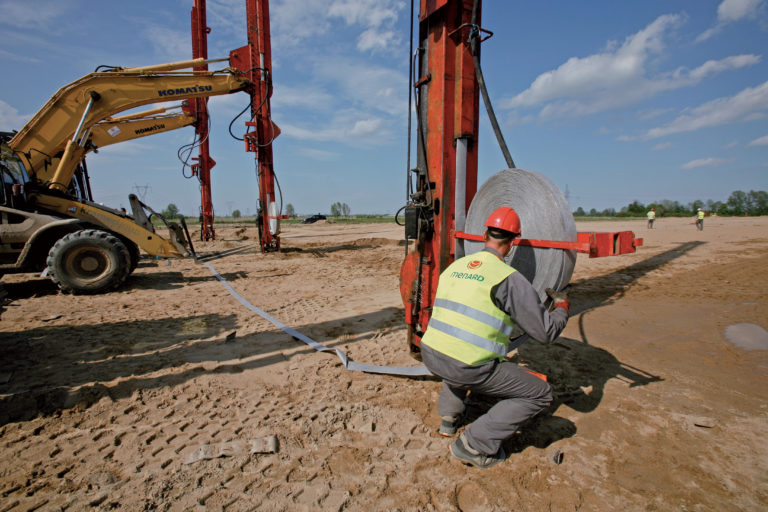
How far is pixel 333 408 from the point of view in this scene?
126 inches

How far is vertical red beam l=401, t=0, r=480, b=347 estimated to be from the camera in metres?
3.57

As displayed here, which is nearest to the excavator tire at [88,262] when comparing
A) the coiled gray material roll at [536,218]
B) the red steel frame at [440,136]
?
the red steel frame at [440,136]

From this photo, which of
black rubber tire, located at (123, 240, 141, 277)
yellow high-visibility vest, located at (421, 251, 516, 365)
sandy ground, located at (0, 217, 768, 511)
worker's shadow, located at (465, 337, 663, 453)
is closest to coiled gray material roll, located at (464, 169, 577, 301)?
yellow high-visibility vest, located at (421, 251, 516, 365)

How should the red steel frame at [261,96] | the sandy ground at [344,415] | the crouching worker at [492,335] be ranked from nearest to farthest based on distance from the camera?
1. the sandy ground at [344,415]
2. the crouching worker at [492,335]
3. the red steel frame at [261,96]

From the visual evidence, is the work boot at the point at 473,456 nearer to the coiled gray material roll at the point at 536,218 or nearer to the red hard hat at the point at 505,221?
the coiled gray material roll at the point at 536,218

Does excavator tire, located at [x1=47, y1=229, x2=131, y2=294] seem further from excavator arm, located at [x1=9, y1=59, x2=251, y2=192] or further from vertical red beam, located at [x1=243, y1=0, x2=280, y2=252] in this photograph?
vertical red beam, located at [x1=243, y1=0, x2=280, y2=252]

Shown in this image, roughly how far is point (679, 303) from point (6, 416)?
8.63m

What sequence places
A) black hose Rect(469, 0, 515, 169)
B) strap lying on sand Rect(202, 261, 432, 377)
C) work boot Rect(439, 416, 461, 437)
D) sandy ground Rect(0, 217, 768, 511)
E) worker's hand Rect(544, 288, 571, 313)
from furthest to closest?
strap lying on sand Rect(202, 261, 432, 377) → black hose Rect(469, 0, 515, 169) → work boot Rect(439, 416, 461, 437) → worker's hand Rect(544, 288, 571, 313) → sandy ground Rect(0, 217, 768, 511)

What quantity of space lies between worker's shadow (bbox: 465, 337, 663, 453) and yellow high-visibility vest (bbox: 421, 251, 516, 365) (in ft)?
2.23

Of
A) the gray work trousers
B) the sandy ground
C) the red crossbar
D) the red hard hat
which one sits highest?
the red hard hat

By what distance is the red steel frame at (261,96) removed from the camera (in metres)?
11.7

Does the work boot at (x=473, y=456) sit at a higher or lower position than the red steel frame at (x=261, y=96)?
lower

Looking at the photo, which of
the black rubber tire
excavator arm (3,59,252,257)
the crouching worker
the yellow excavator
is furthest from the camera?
the black rubber tire

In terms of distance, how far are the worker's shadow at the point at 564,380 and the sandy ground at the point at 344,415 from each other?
22 mm
